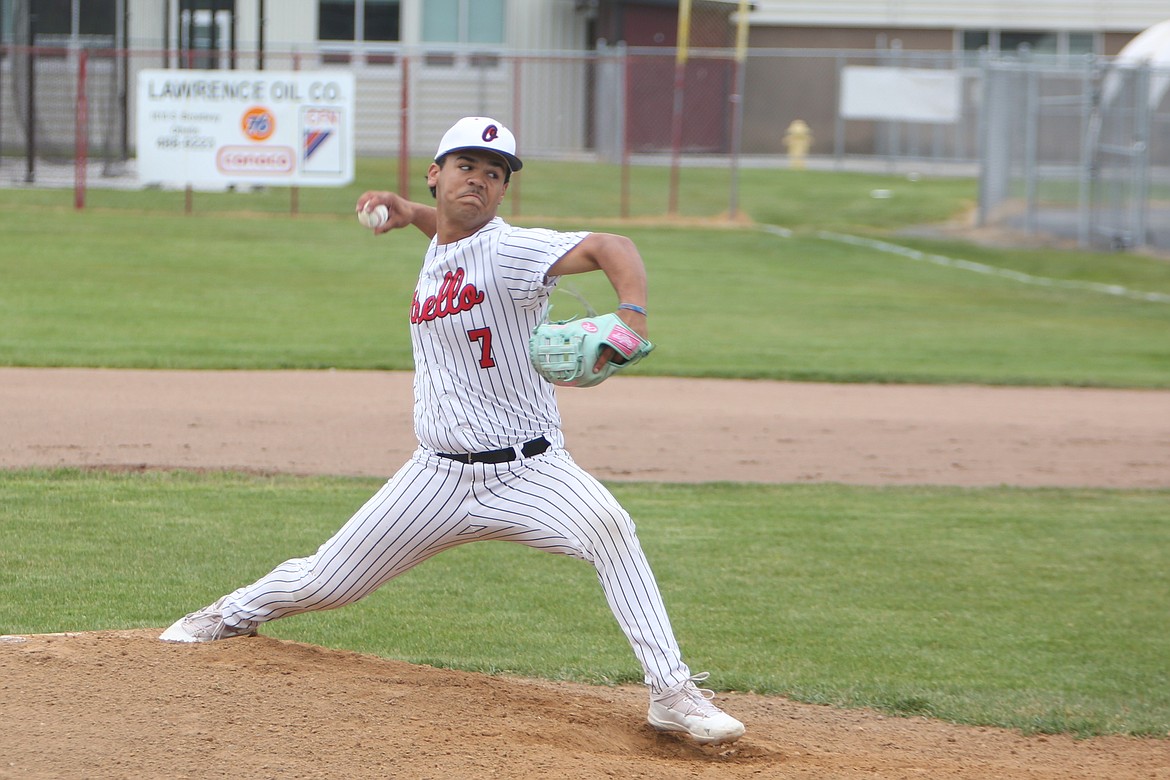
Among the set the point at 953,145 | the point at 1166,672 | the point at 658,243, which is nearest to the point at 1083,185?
the point at 658,243

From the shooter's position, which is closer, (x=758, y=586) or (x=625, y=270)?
(x=625, y=270)

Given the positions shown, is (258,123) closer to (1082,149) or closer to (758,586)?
(1082,149)

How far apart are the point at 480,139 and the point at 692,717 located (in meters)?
1.86

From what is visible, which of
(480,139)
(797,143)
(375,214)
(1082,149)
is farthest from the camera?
(797,143)

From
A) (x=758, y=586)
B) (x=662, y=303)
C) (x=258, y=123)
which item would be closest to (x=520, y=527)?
(x=758, y=586)

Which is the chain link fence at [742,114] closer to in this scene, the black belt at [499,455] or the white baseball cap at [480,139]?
the white baseball cap at [480,139]

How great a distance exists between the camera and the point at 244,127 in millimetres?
21156

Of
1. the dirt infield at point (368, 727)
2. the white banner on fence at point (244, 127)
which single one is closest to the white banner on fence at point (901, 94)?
the white banner on fence at point (244, 127)

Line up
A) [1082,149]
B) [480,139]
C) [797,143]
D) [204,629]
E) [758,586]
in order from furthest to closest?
1. [797,143]
2. [1082,149]
3. [758,586]
4. [204,629]
5. [480,139]

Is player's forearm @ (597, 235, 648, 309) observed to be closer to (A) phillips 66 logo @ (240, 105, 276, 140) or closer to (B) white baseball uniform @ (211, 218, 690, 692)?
(B) white baseball uniform @ (211, 218, 690, 692)

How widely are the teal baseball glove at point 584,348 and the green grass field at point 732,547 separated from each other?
6.02 ft

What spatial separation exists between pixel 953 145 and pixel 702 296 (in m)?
21.0

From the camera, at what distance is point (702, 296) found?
16531 millimetres

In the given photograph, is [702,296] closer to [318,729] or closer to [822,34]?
[318,729]
